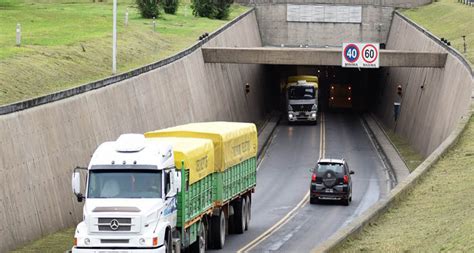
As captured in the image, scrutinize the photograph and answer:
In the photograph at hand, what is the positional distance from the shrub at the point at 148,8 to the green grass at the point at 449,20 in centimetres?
2318

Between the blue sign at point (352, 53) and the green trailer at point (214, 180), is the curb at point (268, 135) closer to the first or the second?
the blue sign at point (352, 53)

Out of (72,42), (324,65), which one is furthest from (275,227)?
(324,65)

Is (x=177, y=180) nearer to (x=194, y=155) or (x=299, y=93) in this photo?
(x=194, y=155)

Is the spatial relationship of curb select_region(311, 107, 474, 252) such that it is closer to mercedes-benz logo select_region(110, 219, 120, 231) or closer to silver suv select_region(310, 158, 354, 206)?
mercedes-benz logo select_region(110, 219, 120, 231)

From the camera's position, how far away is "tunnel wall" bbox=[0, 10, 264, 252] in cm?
3394

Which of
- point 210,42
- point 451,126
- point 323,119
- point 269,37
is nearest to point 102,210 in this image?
point 451,126

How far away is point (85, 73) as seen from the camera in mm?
54906

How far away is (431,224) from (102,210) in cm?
917

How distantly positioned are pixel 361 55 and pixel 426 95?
5.13m

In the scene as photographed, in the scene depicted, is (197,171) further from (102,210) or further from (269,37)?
(269,37)

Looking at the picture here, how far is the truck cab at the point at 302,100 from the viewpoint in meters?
88.4

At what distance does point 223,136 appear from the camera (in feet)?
120

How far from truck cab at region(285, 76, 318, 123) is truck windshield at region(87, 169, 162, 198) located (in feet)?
195

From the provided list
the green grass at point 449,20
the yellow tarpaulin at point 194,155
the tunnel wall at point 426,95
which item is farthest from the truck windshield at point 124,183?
the green grass at point 449,20
